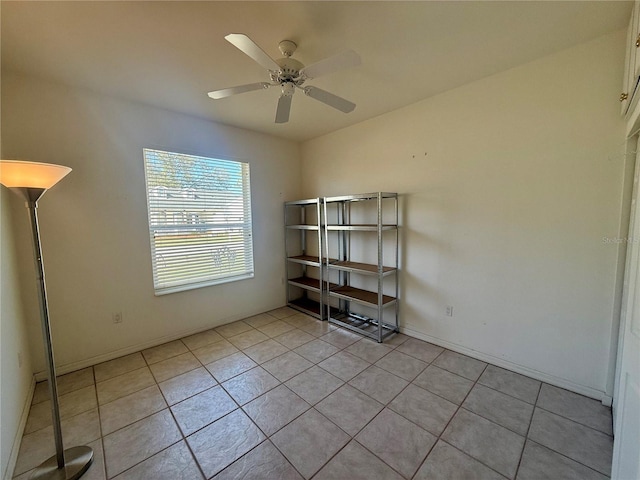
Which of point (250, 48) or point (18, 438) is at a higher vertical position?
point (250, 48)

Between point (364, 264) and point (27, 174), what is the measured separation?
2967 mm

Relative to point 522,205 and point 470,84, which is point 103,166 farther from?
point 522,205

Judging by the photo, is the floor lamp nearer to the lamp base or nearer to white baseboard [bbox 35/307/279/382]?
the lamp base

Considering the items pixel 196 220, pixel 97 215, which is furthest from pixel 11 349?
pixel 196 220

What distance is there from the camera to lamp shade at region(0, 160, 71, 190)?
121 cm

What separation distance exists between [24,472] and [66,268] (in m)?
1.53

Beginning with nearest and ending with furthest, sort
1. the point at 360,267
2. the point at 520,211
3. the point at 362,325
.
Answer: the point at 520,211
the point at 360,267
the point at 362,325

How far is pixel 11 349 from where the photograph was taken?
1.73 metres

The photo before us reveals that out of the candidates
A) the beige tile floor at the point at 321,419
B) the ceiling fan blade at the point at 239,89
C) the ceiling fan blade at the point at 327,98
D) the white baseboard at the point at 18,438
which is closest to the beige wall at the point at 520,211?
the beige tile floor at the point at 321,419

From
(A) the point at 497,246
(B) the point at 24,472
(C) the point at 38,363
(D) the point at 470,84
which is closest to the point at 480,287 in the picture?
(A) the point at 497,246

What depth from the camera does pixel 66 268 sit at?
2.34 m

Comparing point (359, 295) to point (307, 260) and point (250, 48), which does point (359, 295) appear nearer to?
point (307, 260)

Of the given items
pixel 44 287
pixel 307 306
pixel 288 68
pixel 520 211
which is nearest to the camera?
pixel 44 287

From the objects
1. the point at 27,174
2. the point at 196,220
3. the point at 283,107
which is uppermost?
the point at 283,107
